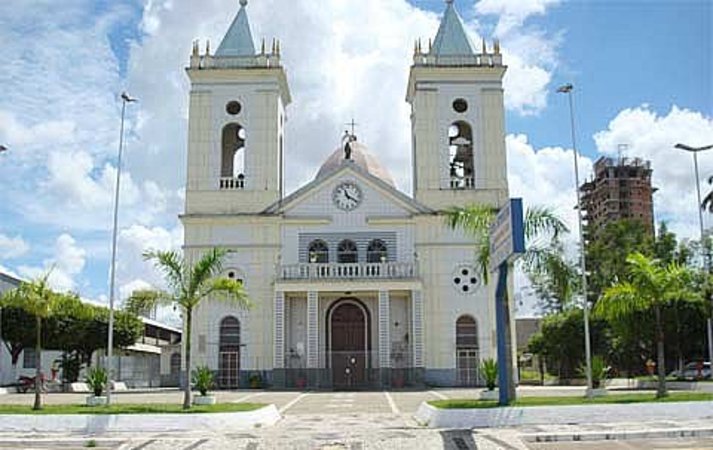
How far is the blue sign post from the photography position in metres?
17.1

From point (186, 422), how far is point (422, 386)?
20.0m

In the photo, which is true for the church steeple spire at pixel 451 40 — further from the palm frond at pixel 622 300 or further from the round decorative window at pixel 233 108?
the palm frond at pixel 622 300

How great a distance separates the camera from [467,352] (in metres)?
39.1

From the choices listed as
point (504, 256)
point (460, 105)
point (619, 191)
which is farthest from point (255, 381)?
point (619, 191)

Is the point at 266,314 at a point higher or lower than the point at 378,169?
lower

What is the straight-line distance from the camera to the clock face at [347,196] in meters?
40.5

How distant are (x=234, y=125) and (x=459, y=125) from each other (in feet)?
36.9

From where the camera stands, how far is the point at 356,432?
1817 cm

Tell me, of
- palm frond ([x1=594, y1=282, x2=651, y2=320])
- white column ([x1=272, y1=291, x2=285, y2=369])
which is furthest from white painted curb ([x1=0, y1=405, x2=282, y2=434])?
white column ([x1=272, y1=291, x2=285, y2=369])

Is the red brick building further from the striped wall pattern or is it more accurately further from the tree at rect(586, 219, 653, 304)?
the striped wall pattern

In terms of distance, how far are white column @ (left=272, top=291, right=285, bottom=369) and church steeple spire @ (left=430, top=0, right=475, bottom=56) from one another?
14609mm

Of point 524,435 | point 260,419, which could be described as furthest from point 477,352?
point 524,435

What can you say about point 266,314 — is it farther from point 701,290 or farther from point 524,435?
point 524,435

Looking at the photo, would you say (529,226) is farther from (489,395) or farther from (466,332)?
(466,332)
